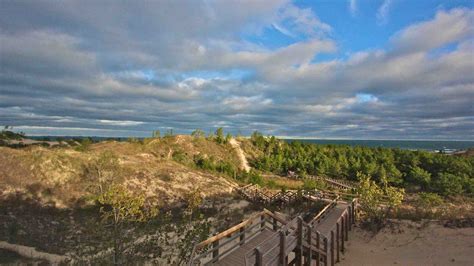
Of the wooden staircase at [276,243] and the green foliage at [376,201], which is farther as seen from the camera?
the green foliage at [376,201]

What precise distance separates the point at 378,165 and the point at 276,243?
44211mm

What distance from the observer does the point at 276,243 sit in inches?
492

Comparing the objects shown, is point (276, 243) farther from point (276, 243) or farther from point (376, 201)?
point (376, 201)

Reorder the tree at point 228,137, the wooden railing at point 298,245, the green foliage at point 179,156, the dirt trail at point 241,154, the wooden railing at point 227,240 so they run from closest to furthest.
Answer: the wooden railing at point 227,240, the wooden railing at point 298,245, the green foliage at point 179,156, the dirt trail at point 241,154, the tree at point 228,137

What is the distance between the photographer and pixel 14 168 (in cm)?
3225

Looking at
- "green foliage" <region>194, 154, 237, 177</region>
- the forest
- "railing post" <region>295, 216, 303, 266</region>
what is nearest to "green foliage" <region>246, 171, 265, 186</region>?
"green foliage" <region>194, 154, 237, 177</region>

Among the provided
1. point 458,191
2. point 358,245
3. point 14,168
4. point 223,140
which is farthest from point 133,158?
point 458,191

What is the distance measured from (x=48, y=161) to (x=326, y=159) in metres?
41.4

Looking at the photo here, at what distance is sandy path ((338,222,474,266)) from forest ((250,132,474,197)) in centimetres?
1872

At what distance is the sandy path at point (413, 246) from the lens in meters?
18.0

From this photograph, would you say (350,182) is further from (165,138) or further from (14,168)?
(14,168)

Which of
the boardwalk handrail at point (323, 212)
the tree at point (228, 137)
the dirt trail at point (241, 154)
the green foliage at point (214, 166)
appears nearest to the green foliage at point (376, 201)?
the boardwalk handrail at point (323, 212)

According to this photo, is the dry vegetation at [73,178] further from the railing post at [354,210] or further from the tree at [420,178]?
the tree at [420,178]

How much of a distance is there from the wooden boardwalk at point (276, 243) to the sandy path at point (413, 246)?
1.32 m
